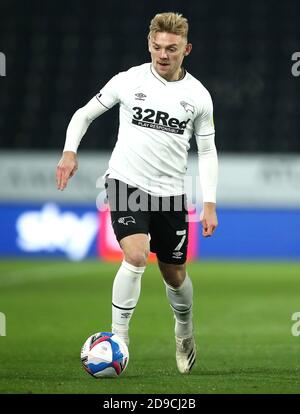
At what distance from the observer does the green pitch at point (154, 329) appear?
559 cm

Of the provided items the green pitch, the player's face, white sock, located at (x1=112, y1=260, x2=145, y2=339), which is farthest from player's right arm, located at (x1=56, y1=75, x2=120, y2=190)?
the green pitch

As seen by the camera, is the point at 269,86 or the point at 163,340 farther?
the point at 269,86

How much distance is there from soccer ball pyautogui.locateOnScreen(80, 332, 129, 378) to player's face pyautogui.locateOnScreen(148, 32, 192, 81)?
5.06 ft

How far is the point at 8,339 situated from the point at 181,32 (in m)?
3.03

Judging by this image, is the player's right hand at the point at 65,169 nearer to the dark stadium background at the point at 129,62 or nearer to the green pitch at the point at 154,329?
the green pitch at the point at 154,329

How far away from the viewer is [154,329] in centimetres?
864

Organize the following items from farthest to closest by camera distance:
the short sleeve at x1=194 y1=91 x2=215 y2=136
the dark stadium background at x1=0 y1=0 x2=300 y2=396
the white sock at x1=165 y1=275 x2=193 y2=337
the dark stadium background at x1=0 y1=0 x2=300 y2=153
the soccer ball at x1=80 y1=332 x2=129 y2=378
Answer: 1. the dark stadium background at x1=0 y1=0 x2=300 y2=153
2. the dark stadium background at x1=0 y1=0 x2=300 y2=396
3. the white sock at x1=165 y1=275 x2=193 y2=337
4. the short sleeve at x1=194 y1=91 x2=215 y2=136
5. the soccer ball at x1=80 y1=332 x2=129 y2=378

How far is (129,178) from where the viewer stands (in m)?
5.97

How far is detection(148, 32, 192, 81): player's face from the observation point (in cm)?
585

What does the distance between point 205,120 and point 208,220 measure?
0.60 m

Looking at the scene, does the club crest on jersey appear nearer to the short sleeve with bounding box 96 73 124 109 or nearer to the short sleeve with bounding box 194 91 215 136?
the short sleeve with bounding box 194 91 215 136

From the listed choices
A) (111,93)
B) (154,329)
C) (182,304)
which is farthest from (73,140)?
(154,329)
